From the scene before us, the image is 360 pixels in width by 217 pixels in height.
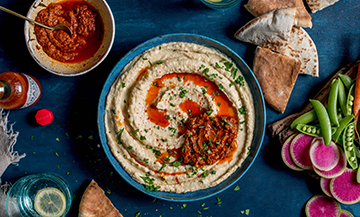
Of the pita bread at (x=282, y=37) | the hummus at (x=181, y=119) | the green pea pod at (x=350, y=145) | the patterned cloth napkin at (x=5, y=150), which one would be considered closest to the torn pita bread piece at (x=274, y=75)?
the pita bread at (x=282, y=37)

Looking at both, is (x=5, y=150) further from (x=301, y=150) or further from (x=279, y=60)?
(x=301, y=150)

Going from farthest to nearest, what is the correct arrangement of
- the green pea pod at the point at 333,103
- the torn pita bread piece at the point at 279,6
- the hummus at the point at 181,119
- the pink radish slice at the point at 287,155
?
the pink radish slice at the point at 287,155
the torn pita bread piece at the point at 279,6
the green pea pod at the point at 333,103
the hummus at the point at 181,119

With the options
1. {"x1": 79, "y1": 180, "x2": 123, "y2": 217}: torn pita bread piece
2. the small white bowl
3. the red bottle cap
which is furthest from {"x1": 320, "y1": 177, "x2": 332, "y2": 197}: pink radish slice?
the red bottle cap

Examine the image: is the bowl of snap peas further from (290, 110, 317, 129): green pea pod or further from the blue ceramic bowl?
the blue ceramic bowl

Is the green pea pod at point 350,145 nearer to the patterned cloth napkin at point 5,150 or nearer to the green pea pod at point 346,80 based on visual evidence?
the green pea pod at point 346,80

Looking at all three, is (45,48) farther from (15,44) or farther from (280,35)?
(280,35)

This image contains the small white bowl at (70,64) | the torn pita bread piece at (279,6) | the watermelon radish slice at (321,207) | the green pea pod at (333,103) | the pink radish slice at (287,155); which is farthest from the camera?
the watermelon radish slice at (321,207)

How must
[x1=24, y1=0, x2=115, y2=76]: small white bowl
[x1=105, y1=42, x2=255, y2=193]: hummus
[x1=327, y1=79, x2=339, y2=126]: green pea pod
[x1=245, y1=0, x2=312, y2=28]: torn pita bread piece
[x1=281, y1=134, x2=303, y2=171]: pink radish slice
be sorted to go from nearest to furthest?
1. [x1=24, y1=0, x2=115, y2=76]: small white bowl
2. [x1=105, y1=42, x2=255, y2=193]: hummus
3. [x1=327, y1=79, x2=339, y2=126]: green pea pod
4. [x1=245, y1=0, x2=312, y2=28]: torn pita bread piece
5. [x1=281, y1=134, x2=303, y2=171]: pink radish slice
